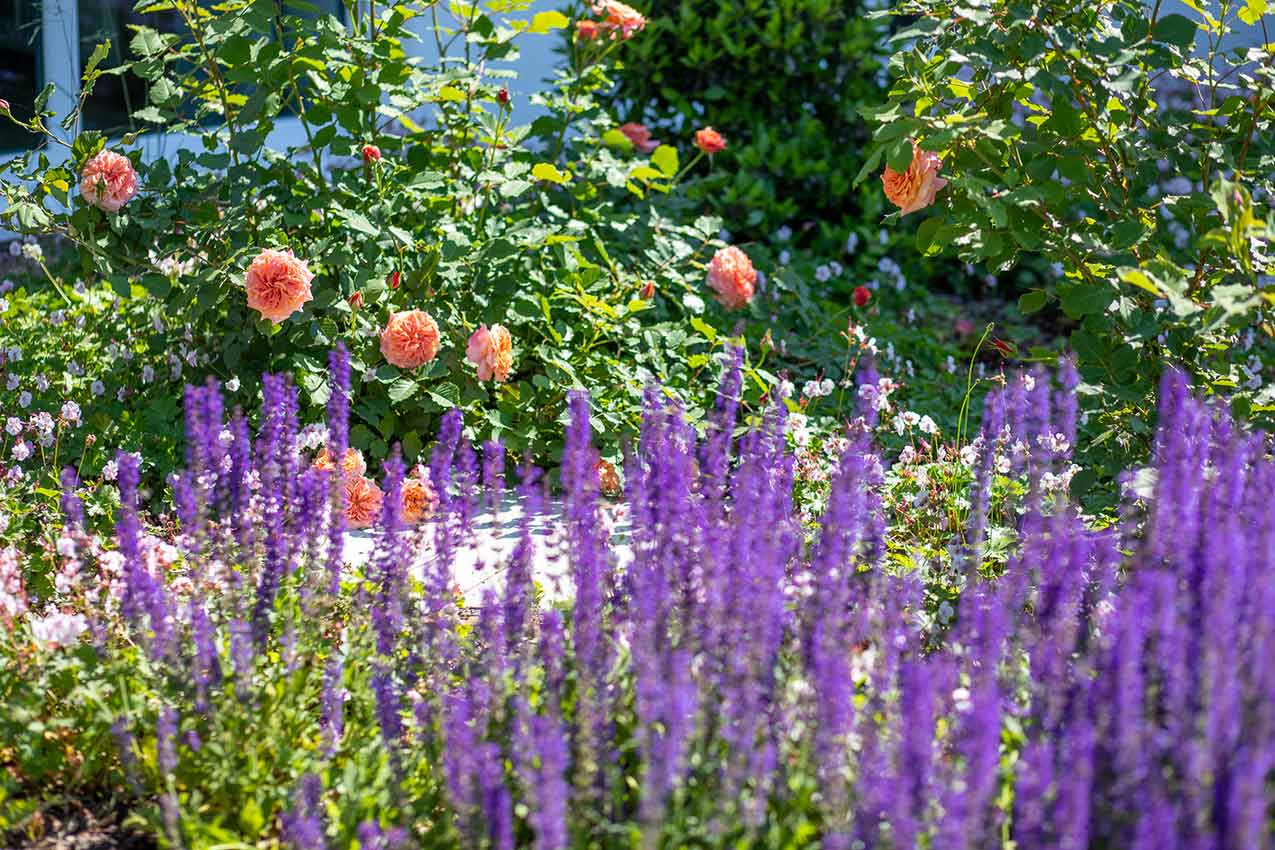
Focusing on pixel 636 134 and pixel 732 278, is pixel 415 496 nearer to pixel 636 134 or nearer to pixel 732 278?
pixel 732 278

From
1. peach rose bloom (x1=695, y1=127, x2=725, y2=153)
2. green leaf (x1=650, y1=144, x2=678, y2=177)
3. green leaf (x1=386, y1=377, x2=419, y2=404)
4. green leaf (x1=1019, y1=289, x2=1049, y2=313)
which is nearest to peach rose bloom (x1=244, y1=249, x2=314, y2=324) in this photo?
green leaf (x1=386, y1=377, x2=419, y2=404)

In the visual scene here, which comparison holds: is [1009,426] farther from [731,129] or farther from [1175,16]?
[731,129]

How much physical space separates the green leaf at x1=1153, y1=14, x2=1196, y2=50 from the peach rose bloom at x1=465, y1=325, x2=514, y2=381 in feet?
5.91

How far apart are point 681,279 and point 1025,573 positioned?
96.6 inches

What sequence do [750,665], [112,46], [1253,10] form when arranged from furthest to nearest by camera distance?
[112,46], [1253,10], [750,665]

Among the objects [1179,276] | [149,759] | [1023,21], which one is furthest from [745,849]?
[1023,21]

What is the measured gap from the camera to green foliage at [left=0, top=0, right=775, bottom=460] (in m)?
3.96

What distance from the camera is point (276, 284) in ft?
12.3

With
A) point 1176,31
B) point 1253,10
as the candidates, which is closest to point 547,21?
point 1176,31

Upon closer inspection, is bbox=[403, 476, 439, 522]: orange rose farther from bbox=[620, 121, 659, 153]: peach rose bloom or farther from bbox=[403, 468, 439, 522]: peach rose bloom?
bbox=[620, 121, 659, 153]: peach rose bloom

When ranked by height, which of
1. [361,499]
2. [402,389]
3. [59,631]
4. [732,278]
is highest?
[732,278]

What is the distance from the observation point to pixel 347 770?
7.38 feet

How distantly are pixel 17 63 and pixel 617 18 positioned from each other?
11.7 feet

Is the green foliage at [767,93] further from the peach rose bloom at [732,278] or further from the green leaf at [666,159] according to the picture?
the peach rose bloom at [732,278]
